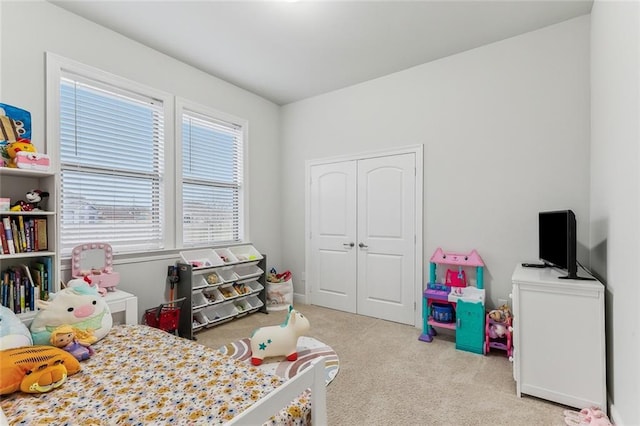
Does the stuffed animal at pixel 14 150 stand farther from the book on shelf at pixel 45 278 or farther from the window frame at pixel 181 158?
the window frame at pixel 181 158

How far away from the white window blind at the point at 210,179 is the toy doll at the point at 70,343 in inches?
64.9

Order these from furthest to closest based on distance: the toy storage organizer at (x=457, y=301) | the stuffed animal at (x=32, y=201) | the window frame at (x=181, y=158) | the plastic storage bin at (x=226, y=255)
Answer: the plastic storage bin at (x=226, y=255), the window frame at (x=181, y=158), the toy storage organizer at (x=457, y=301), the stuffed animal at (x=32, y=201)

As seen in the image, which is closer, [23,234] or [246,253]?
[23,234]

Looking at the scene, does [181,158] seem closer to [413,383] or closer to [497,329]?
[413,383]

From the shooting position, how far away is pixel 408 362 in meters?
2.49

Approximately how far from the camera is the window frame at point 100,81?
2.34m

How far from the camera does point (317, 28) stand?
2.63 metres

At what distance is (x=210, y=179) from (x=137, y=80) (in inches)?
47.1

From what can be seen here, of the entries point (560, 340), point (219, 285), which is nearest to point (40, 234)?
point (219, 285)

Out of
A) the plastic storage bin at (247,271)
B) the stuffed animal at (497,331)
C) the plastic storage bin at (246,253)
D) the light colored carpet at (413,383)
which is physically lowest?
the light colored carpet at (413,383)

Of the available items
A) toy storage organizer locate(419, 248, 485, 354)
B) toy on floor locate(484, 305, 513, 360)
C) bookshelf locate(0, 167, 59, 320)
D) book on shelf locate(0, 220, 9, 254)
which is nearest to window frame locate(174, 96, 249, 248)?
bookshelf locate(0, 167, 59, 320)

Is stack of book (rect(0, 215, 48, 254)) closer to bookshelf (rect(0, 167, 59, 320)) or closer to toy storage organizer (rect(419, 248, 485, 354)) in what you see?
bookshelf (rect(0, 167, 59, 320))

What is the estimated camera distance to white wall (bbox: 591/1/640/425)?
1.42 m

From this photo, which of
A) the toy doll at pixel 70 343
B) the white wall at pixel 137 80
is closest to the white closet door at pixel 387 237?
the white wall at pixel 137 80
